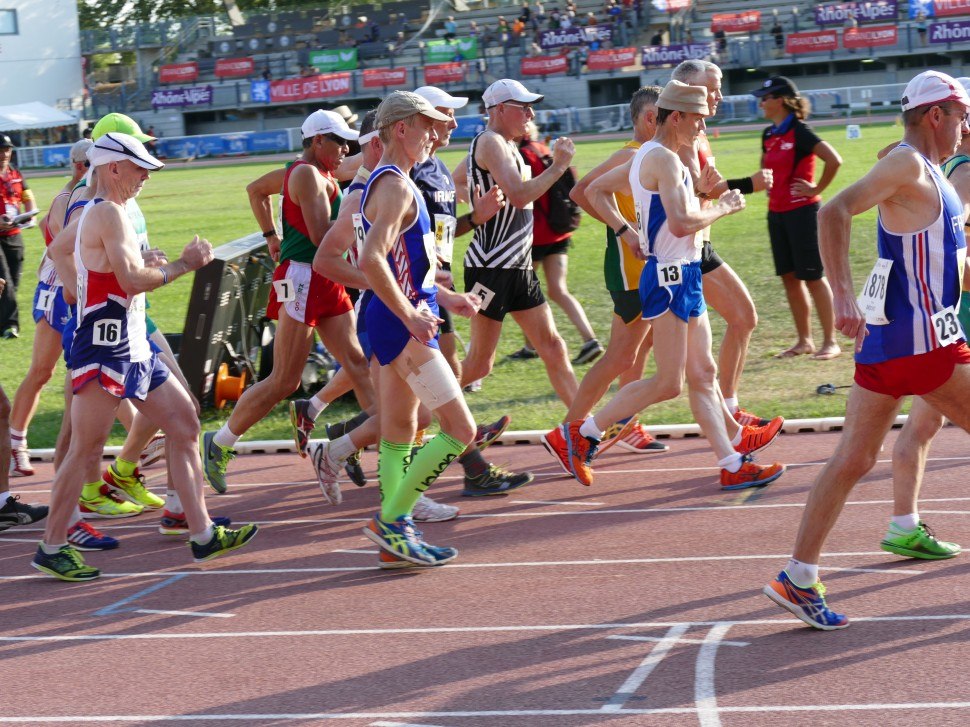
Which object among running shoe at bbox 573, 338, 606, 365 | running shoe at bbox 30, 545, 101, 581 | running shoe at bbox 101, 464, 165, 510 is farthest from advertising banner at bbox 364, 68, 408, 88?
running shoe at bbox 30, 545, 101, 581

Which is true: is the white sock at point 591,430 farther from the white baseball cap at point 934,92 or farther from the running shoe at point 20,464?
the running shoe at point 20,464

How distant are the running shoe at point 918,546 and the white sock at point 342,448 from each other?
2882 millimetres

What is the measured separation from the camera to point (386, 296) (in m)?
5.67

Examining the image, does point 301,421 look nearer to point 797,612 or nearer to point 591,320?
point 797,612

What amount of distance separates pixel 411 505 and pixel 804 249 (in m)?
5.43

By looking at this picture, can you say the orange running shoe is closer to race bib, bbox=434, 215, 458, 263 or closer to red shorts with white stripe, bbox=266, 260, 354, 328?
race bib, bbox=434, 215, 458, 263

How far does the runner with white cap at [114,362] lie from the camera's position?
596 cm

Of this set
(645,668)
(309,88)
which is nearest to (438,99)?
(645,668)

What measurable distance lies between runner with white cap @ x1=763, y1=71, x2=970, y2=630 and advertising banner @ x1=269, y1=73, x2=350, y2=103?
177ft

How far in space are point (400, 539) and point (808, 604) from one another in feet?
6.24

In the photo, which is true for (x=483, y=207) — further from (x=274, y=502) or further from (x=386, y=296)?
(x=274, y=502)

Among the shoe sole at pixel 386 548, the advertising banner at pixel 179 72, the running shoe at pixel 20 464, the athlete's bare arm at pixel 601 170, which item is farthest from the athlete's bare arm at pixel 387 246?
the advertising banner at pixel 179 72

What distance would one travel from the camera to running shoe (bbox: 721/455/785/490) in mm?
7168

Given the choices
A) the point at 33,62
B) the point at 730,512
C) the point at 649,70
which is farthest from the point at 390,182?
the point at 33,62
